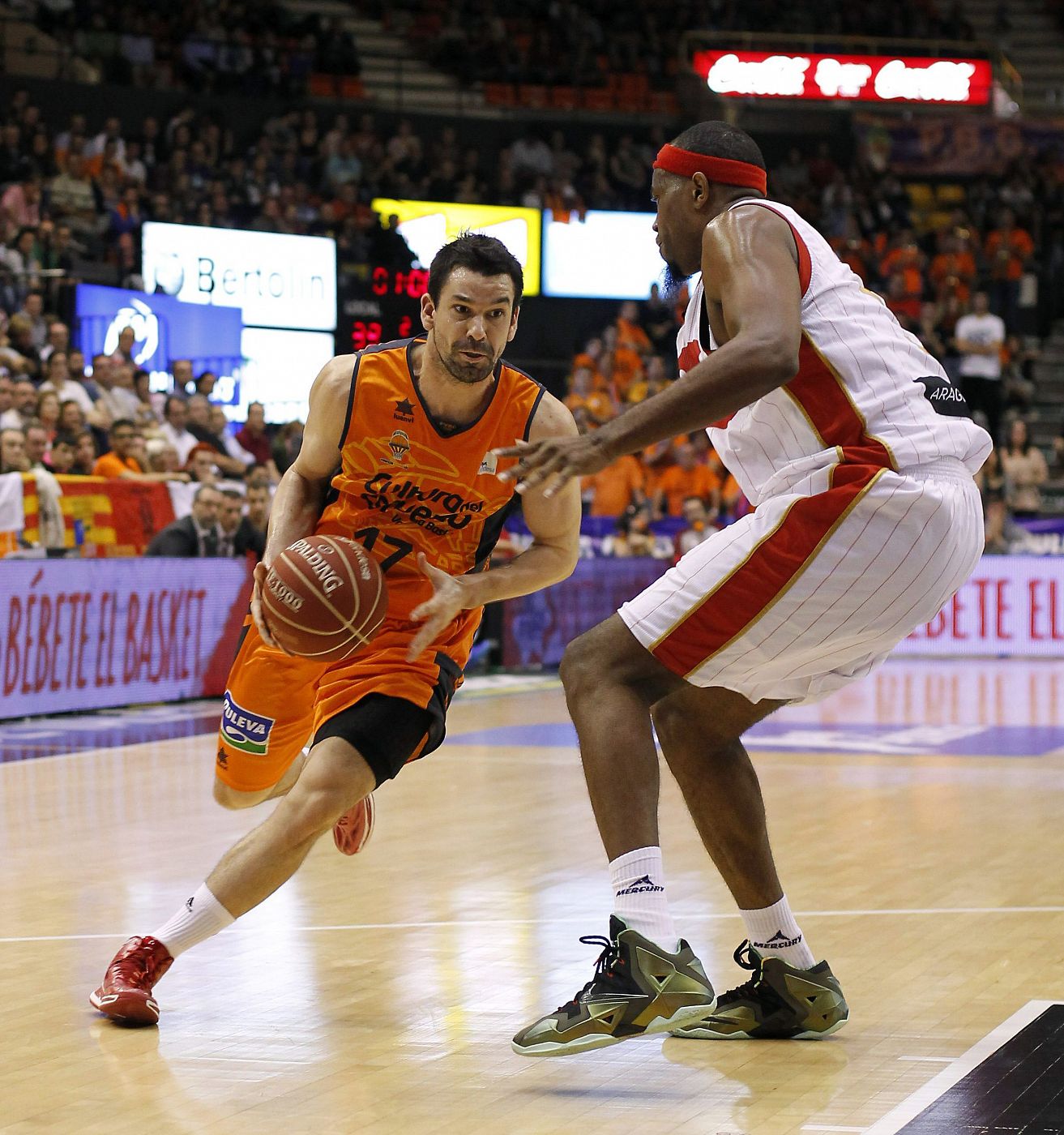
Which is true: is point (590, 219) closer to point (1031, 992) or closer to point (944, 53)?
point (944, 53)

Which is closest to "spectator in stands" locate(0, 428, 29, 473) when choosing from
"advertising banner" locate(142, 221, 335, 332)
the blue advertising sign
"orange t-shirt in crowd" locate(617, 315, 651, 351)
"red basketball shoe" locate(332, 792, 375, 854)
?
the blue advertising sign

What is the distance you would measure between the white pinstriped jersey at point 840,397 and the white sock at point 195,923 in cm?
169

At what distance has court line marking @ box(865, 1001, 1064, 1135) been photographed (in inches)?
133

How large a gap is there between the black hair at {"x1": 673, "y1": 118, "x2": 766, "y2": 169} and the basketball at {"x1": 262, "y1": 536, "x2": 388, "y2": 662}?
1277mm

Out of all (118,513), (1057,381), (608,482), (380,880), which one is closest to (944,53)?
(1057,381)

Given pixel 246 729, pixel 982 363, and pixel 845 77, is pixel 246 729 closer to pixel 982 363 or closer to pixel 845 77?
pixel 982 363

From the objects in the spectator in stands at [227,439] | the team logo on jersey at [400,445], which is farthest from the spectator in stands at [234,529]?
the team logo on jersey at [400,445]

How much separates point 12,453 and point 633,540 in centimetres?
673

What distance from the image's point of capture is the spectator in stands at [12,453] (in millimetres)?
11328

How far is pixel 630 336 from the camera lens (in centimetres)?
2159

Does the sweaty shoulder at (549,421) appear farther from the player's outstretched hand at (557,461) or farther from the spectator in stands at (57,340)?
the spectator in stands at (57,340)

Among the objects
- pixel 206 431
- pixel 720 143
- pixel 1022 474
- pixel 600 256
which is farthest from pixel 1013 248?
pixel 720 143

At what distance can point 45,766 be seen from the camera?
9.06 meters

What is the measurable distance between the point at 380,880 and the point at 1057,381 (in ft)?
66.0
